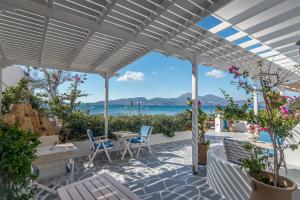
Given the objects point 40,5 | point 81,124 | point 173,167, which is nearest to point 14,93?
point 81,124

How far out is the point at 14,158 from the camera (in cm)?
164

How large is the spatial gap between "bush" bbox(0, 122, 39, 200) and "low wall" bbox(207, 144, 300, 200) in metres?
2.95

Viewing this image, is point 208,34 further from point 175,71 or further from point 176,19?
point 175,71

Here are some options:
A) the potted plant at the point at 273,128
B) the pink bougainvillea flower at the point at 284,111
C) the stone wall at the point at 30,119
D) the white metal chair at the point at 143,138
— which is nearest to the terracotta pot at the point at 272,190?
the potted plant at the point at 273,128

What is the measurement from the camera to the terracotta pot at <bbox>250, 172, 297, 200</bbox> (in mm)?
2090

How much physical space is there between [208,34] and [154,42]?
1.16m

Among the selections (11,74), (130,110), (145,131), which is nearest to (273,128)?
(145,131)

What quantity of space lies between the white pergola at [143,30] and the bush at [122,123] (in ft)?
7.14

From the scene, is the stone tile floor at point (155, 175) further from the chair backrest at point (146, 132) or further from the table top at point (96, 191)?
the table top at point (96, 191)

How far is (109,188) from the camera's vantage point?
232 cm

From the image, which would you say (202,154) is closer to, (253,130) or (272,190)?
(253,130)

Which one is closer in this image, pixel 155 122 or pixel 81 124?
pixel 81 124

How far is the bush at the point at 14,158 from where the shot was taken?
5.40 feet

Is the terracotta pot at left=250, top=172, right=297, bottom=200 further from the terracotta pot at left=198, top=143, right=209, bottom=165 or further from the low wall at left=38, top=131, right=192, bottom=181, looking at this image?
the low wall at left=38, top=131, right=192, bottom=181
